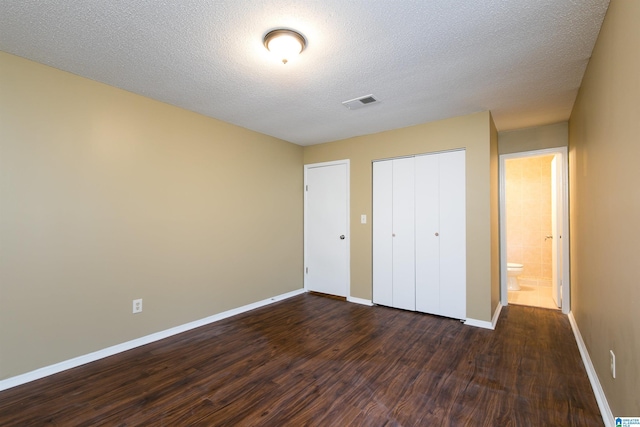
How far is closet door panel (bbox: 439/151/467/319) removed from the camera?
3443mm

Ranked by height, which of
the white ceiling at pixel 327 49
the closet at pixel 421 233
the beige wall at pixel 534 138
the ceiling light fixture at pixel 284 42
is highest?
the white ceiling at pixel 327 49

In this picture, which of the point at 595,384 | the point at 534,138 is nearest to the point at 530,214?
the point at 534,138

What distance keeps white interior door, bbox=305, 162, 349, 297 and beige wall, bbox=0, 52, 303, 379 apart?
3.70ft

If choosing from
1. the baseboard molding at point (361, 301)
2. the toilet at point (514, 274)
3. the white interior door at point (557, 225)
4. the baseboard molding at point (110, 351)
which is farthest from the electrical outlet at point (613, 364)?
the baseboard molding at point (110, 351)

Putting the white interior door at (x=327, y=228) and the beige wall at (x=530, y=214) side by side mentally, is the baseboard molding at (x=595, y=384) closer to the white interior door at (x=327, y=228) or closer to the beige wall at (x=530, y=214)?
the beige wall at (x=530, y=214)

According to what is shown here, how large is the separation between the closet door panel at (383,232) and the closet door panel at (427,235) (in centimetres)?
37

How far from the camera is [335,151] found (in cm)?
455

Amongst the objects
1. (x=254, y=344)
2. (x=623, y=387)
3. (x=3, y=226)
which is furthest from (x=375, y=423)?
(x=3, y=226)

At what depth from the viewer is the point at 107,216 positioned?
2629 millimetres

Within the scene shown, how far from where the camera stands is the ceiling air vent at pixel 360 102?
9.55 ft

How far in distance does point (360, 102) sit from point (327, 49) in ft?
3.28

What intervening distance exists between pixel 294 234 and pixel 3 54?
3555mm

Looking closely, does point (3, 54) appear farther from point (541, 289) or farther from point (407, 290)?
point (541, 289)

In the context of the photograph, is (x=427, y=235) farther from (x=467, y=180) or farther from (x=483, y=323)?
(x=483, y=323)
